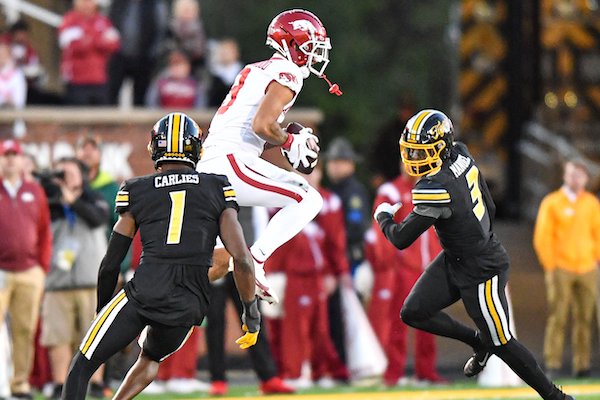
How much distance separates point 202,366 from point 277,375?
2693 mm

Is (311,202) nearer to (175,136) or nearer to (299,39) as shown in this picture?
(299,39)

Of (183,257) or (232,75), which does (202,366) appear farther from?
(183,257)

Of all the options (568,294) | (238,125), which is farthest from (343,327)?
(238,125)

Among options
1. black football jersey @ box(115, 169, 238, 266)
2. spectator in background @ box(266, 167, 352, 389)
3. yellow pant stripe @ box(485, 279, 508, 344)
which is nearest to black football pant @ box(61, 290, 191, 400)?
black football jersey @ box(115, 169, 238, 266)

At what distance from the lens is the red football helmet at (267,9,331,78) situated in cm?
962

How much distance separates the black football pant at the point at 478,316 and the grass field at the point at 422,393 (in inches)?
74.5

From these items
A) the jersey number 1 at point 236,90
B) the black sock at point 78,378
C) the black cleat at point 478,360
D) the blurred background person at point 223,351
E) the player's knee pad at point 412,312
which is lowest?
the blurred background person at point 223,351

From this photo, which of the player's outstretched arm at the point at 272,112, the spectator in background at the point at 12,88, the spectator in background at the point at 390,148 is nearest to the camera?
the player's outstretched arm at the point at 272,112

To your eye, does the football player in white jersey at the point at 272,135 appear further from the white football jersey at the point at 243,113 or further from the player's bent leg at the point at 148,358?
the player's bent leg at the point at 148,358

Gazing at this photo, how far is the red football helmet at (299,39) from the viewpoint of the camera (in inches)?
379

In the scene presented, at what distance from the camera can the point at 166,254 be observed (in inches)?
355

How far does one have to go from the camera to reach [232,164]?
975 cm

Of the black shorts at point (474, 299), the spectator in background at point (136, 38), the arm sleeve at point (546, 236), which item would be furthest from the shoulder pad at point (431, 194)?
the spectator in background at point (136, 38)

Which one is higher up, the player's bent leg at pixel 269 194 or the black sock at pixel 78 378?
the player's bent leg at pixel 269 194
